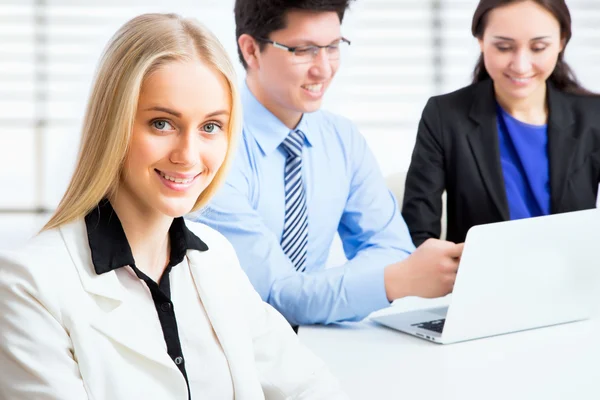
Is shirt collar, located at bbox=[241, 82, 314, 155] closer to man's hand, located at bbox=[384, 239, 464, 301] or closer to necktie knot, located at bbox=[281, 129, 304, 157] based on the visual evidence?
necktie knot, located at bbox=[281, 129, 304, 157]

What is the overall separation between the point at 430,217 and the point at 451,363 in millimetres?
1032

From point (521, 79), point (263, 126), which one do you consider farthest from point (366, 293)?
point (521, 79)

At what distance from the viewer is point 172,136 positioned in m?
1.17

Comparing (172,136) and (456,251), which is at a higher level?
(172,136)

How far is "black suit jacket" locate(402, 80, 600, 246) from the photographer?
8.06ft

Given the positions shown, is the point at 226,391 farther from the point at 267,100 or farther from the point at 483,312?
the point at 267,100

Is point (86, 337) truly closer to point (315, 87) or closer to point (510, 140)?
point (315, 87)

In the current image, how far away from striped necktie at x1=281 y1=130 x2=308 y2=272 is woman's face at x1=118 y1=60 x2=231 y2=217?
0.88 m

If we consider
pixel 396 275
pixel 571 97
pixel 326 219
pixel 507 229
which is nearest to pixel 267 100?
pixel 326 219

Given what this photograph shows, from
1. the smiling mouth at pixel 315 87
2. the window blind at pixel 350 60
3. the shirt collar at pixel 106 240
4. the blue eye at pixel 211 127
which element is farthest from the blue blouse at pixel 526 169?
the window blind at pixel 350 60

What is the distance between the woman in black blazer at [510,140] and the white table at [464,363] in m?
0.77

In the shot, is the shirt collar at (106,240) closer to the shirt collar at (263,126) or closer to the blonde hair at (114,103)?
the blonde hair at (114,103)

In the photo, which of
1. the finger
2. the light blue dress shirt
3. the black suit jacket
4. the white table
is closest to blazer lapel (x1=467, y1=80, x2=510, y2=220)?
the black suit jacket

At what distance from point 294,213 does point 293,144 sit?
19 cm
